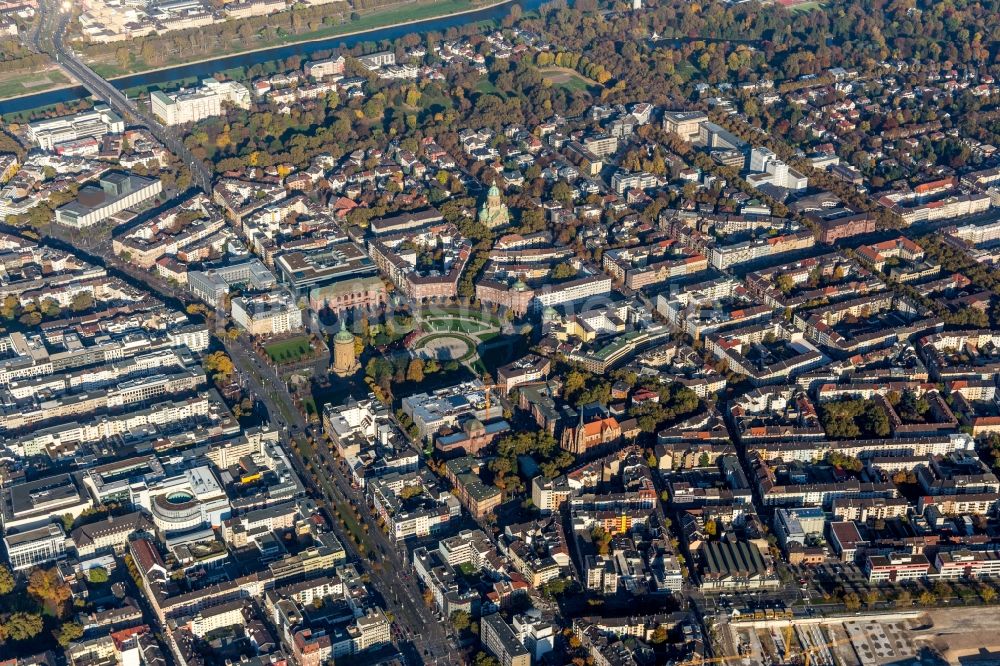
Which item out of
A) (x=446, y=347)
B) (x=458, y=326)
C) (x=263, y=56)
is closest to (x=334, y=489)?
(x=446, y=347)

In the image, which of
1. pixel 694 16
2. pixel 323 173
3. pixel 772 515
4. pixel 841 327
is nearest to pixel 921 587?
pixel 772 515

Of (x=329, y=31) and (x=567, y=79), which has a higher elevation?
(x=329, y=31)

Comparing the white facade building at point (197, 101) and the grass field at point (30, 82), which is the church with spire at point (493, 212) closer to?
the white facade building at point (197, 101)

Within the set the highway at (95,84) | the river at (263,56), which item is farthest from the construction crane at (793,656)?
the river at (263,56)

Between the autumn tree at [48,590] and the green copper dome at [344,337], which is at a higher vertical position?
the green copper dome at [344,337]

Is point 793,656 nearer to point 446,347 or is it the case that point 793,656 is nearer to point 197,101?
point 446,347

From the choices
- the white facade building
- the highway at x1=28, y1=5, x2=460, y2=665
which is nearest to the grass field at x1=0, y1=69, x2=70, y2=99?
the white facade building
